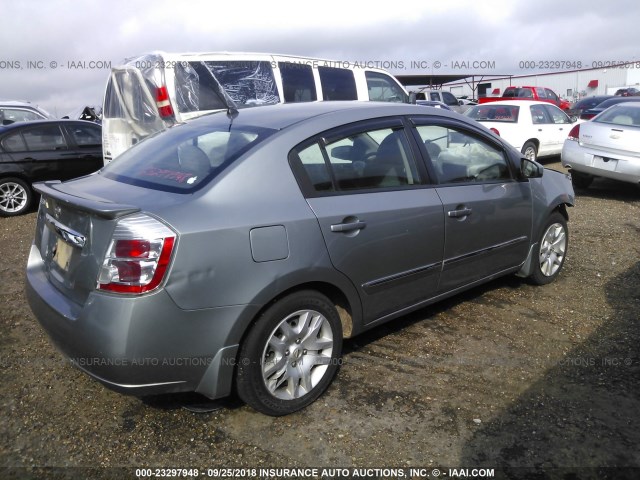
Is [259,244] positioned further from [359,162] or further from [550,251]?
[550,251]

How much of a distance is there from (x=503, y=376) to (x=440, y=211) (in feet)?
3.52

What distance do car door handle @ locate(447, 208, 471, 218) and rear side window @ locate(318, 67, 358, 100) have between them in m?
4.22

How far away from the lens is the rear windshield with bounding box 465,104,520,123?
36.5 feet

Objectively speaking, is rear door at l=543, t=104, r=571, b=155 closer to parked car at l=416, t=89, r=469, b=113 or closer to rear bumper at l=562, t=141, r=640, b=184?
rear bumper at l=562, t=141, r=640, b=184

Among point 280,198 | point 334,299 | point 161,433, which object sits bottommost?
point 161,433

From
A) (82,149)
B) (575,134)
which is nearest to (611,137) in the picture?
(575,134)

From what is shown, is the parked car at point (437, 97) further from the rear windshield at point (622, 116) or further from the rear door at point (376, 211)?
the rear door at point (376, 211)

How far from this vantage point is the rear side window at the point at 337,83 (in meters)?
7.35

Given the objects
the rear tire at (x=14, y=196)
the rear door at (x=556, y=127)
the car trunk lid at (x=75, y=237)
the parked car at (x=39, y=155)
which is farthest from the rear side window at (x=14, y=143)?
the rear door at (x=556, y=127)

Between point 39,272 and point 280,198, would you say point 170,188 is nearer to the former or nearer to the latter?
point 280,198

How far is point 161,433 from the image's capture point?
107 inches

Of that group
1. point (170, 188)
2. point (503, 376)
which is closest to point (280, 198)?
point (170, 188)

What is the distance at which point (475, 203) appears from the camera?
144 inches

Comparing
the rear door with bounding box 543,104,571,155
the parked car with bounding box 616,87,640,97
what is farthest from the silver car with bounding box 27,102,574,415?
the parked car with bounding box 616,87,640,97
